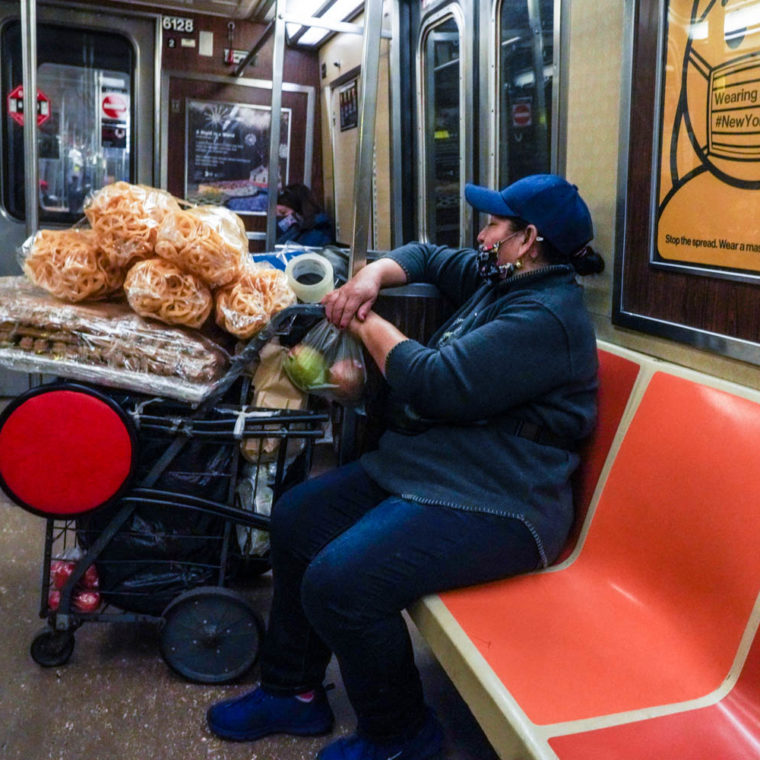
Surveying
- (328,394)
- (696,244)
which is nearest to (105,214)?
(328,394)

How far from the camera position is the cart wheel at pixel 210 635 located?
2.12 m

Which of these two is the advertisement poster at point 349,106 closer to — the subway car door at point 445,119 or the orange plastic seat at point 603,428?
the subway car door at point 445,119

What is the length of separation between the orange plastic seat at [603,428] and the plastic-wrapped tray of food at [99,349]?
1.02 metres

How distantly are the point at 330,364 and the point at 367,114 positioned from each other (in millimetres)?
674

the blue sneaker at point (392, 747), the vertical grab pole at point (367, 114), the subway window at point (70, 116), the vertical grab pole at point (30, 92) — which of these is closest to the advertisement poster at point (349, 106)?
the subway window at point (70, 116)

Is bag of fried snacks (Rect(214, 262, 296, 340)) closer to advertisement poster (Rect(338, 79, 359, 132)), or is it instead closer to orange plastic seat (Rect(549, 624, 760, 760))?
orange plastic seat (Rect(549, 624, 760, 760))

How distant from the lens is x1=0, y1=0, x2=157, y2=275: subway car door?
469 cm

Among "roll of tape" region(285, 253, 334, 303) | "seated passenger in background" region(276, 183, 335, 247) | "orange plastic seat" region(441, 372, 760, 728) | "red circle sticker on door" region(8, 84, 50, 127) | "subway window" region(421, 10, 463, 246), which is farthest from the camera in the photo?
"seated passenger in background" region(276, 183, 335, 247)

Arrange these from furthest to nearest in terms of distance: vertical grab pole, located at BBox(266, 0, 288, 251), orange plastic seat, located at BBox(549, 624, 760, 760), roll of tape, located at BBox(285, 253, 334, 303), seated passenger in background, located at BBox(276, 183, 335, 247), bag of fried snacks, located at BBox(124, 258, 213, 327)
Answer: seated passenger in background, located at BBox(276, 183, 335, 247) → vertical grab pole, located at BBox(266, 0, 288, 251) → roll of tape, located at BBox(285, 253, 334, 303) → bag of fried snacks, located at BBox(124, 258, 213, 327) → orange plastic seat, located at BBox(549, 624, 760, 760)

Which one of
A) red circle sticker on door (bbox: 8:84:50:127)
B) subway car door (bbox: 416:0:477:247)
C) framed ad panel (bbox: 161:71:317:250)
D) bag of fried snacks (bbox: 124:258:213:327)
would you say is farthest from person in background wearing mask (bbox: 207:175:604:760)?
red circle sticker on door (bbox: 8:84:50:127)

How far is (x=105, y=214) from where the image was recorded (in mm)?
2035

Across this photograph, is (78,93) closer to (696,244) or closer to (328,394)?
(328,394)

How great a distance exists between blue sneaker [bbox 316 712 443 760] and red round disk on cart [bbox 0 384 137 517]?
34.1 inches

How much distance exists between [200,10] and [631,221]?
159 inches
